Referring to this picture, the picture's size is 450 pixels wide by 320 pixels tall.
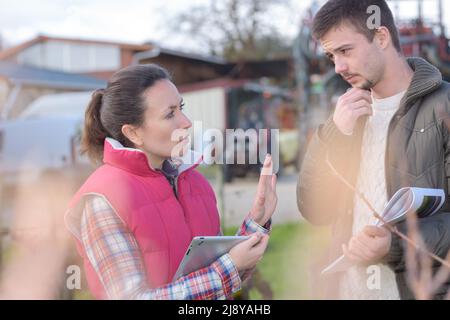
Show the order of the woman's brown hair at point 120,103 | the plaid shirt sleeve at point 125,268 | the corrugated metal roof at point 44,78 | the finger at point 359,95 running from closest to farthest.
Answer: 1. the plaid shirt sleeve at point 125,268
2. the woman's brown hair at point 120,103
3. the finger at point 359,95
4. the corrugated metal roof at point 44,78

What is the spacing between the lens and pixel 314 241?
5.97m

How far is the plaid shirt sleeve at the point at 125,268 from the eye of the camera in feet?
4.89

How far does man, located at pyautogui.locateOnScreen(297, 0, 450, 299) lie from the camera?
74.2 inches

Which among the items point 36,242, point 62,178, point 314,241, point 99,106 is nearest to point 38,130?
point 62,178

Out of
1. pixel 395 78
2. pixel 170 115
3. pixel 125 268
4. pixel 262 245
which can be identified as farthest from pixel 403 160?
pixel 125 268

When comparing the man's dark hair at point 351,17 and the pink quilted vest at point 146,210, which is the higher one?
the man's dark hair at point 351,17

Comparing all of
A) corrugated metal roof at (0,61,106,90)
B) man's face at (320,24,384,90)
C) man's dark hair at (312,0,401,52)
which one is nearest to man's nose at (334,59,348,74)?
man's face at (320,24,384,90)

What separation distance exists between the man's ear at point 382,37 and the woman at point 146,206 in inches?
24.0

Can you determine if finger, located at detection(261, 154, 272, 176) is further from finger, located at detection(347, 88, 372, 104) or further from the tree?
the tree

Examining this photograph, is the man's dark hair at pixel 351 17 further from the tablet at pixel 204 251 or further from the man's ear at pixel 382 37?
the tablet at pixel 204 251

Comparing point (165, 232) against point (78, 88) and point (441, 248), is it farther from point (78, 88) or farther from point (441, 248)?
point (78, 88)

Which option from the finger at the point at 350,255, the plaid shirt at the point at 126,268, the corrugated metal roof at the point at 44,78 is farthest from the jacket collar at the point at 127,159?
the corrugated metal roof at the point at 44,78

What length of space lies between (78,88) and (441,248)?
1692 cm

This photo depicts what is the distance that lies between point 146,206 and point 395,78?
994 millimetres
